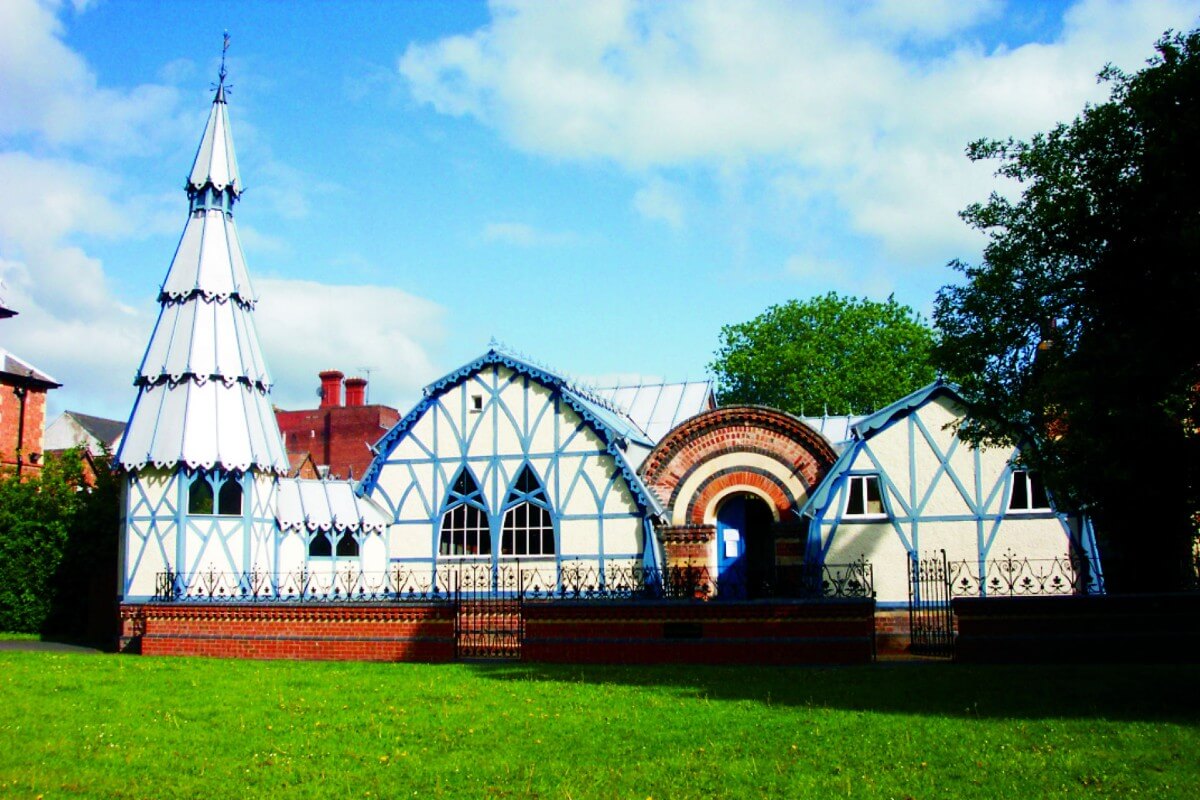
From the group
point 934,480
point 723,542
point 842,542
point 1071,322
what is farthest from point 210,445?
point 1071,322

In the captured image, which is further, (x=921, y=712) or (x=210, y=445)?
(x=210, y=445)

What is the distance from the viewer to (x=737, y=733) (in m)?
10.5

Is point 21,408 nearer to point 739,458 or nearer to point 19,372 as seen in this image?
point 19,372

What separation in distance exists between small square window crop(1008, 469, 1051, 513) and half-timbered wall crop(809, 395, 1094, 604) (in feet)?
0.48

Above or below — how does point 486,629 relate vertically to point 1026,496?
below

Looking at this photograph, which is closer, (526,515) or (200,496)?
(200,496)

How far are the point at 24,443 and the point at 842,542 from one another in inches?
1100

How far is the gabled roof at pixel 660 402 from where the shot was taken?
31.7 meters

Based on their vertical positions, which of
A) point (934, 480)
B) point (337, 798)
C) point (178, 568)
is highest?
point (934, 480)

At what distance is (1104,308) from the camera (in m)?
13.1

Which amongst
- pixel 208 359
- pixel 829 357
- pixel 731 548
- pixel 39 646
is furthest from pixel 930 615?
pixel 829 357

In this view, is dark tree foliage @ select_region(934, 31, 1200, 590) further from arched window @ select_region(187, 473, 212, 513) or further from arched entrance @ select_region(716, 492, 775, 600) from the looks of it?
arched window @ select_region(187, 473, 212, 513)

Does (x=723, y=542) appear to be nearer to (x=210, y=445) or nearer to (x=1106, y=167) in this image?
(x=210, y=445)

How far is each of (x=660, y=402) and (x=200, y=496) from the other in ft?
43.7
